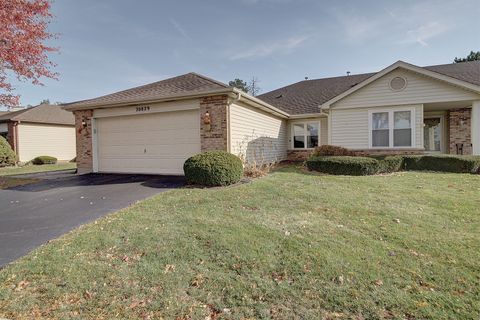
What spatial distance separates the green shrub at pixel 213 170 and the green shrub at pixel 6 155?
1676 cm

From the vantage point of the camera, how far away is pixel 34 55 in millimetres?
9586

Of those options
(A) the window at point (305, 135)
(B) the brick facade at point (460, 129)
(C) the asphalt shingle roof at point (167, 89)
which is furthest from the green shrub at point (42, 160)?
(B) the brick facade at point (460, 129)

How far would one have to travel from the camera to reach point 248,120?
36.6 feet

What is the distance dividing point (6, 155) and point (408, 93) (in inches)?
913

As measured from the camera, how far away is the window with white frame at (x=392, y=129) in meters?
12.2

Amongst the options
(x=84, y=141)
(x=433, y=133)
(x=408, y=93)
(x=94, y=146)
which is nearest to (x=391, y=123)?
(x=408, y=93)

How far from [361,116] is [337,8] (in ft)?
15.9

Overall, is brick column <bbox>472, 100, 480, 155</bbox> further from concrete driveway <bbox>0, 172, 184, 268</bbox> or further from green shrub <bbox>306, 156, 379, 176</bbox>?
concrete driveway <bbox>0, 172, 184, 268</bbox>

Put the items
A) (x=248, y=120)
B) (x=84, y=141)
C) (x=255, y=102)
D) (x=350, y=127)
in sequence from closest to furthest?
(x=255, y=102)
(x=248, y=120)
(x=84, y=141)
(x=350, y=127)

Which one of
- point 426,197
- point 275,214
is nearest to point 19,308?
point 275,214

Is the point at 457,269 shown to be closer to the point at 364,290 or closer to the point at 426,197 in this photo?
the point at 364,290

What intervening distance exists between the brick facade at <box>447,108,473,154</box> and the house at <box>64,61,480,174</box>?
0.04m

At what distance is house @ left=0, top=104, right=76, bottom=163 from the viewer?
2030cm

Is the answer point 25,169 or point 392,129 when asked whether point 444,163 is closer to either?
point 392,129
